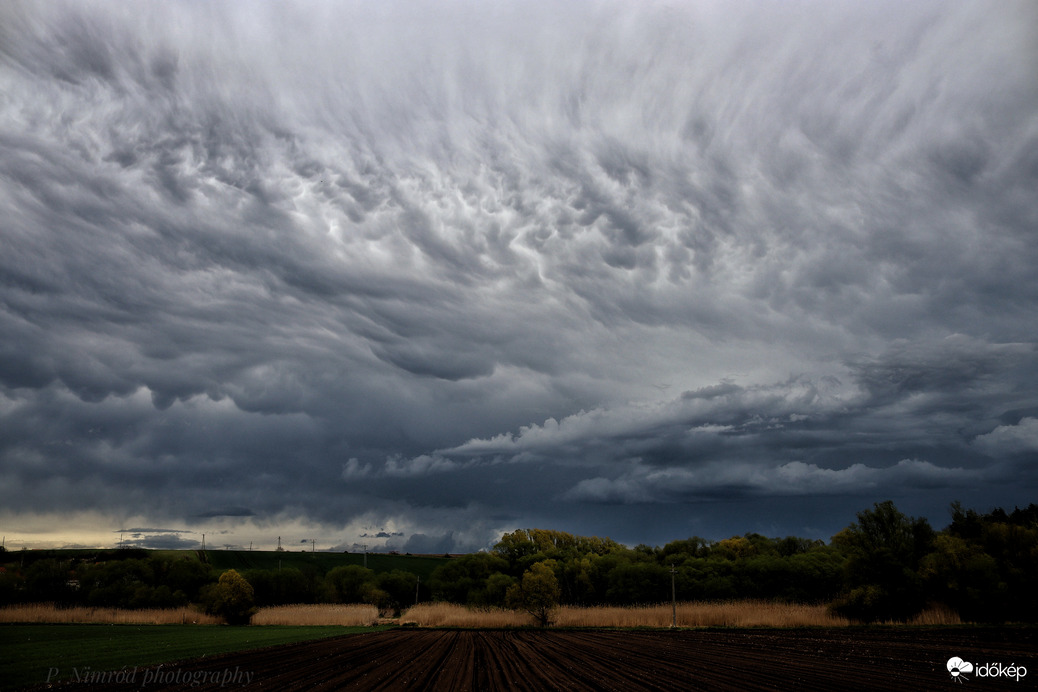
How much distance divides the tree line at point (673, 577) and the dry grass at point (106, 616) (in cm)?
164

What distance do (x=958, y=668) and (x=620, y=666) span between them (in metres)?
11.8

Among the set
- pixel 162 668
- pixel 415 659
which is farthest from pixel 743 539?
pixel 162 668

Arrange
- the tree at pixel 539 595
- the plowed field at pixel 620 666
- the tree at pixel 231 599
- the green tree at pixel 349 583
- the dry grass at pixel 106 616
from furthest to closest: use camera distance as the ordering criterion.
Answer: the green tree at pixel 349 583 → the tree at pixel 231 599 → the dry grass at pixel 106 616 → the tree at pixel 539 595 → the plowed field at pixel 620 666

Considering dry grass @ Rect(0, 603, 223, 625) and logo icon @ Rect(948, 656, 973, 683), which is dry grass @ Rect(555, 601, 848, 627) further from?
dry grass @ Rect(0, 603, 223, 625)

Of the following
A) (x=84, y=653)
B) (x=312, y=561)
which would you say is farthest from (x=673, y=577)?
(x=312, y=561)

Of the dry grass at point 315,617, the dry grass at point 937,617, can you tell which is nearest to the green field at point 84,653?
the dry grass at point 315,617

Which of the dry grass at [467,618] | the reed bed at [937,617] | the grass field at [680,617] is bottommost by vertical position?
the dry grass at [467,618]

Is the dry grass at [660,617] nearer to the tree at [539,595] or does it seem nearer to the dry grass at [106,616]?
the tree at [539,595]

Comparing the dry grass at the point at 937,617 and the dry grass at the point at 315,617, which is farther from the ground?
the dry grass at the point at 937,617

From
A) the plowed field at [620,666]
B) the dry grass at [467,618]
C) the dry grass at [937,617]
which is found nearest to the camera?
the plowed field at [620,666]

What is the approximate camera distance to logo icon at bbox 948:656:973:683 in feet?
60.1

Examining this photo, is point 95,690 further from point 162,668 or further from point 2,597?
point 2,597

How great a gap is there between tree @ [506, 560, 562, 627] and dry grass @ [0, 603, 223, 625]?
105ft

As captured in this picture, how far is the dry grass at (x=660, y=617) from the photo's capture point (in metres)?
49.1
